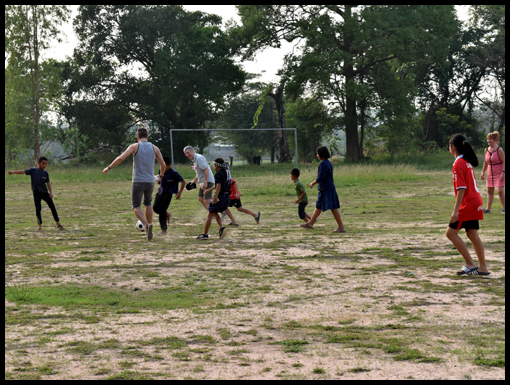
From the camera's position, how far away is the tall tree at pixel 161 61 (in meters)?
47.3

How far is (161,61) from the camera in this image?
4669 centimetres

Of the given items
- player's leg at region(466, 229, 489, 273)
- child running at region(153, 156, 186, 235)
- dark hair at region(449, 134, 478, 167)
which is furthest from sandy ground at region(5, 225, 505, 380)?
child running at region(153, 156, 186, 235)

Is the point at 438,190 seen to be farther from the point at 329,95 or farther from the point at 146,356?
the point at 329,95

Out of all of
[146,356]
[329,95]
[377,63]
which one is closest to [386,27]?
[377,63]

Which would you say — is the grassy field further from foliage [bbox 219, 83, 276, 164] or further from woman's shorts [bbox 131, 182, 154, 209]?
foliage [bbox 219, 83, 276, 164]

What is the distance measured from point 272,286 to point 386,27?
36.5m

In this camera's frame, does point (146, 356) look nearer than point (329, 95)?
Yes

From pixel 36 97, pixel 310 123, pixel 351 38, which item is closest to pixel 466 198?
pixel 351 38

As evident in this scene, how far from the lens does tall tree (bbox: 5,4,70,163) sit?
140ft

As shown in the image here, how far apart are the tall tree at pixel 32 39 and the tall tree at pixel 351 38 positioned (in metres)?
A: 14.5

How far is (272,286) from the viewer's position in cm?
662

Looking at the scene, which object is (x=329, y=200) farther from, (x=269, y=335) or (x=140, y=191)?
(x=269, y=335)

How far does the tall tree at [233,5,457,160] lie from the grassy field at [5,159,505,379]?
1191 inches

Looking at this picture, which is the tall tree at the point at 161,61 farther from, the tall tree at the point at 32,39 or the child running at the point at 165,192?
the child running at the point at 165,192
